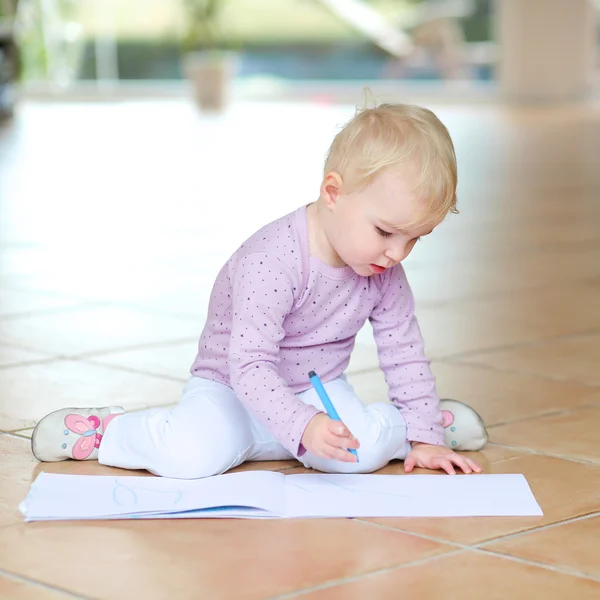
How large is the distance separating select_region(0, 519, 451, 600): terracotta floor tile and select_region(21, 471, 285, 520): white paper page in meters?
0.03

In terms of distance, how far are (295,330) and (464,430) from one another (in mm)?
268

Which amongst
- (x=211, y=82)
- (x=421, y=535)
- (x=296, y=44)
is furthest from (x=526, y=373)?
(x=296, y=44)

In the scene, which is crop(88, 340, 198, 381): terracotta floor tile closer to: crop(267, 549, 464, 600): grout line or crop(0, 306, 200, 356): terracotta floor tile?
crop(0, 306, 200, 356): terracotta floor tile

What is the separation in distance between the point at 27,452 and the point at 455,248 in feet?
6.96

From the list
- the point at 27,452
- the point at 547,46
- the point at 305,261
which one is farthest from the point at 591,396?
the point at 547,46

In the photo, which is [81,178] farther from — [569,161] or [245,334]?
[245,334]

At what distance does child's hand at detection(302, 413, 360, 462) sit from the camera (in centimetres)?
140

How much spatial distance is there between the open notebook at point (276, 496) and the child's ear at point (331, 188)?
1.12 feet

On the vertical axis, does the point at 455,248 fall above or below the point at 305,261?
below

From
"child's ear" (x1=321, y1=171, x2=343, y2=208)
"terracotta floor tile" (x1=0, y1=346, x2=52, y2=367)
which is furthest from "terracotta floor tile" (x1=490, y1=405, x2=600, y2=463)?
"terracotta floor tile" (x1=0, y1=346, x2=52, y2=367)

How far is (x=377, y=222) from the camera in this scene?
1452 millimetres

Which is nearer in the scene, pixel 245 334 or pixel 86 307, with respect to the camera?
pixel 245 334

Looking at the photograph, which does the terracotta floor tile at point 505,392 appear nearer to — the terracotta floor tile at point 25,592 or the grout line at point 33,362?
the grout line at point 33,362

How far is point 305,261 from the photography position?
1564mm
